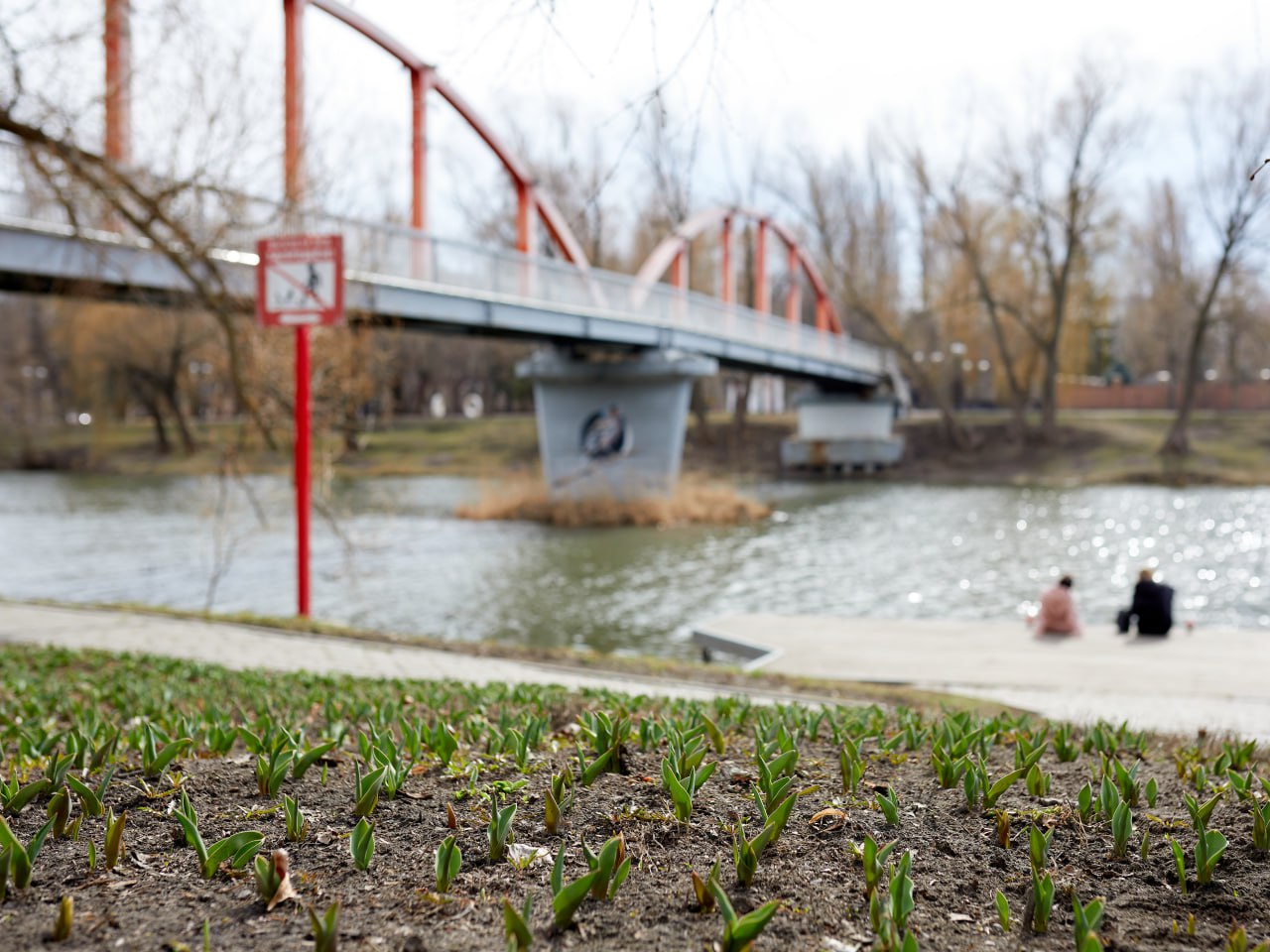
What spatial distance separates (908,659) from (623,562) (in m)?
12.2

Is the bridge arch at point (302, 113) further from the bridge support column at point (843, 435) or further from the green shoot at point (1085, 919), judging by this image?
the bridge support column at point (843, 435)

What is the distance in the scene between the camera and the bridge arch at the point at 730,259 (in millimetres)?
36750

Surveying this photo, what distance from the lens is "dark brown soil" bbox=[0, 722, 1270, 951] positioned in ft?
7.80

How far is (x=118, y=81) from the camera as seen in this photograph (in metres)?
9.87

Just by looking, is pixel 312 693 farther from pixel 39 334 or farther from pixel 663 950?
pixel 39 334

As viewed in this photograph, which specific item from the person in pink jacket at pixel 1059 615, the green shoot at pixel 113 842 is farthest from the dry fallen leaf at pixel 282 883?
the person in pink jacket at pixel 1059 615

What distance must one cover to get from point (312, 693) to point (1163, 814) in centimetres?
453

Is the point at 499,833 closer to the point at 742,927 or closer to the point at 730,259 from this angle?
the point at 742,927

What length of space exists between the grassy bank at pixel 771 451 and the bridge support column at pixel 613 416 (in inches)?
199

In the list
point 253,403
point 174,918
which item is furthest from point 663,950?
point 253,403

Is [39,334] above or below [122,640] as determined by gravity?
above

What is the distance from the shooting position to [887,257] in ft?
182

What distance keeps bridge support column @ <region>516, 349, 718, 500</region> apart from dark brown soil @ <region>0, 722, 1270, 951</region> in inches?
1155

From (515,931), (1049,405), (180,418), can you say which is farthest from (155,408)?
(515,931)
